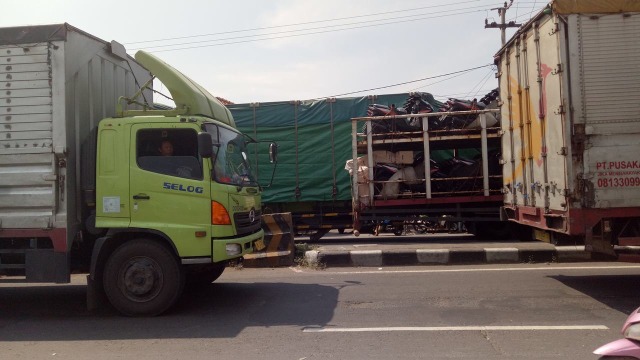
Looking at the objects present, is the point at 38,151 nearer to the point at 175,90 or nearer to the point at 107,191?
the point at 107,191

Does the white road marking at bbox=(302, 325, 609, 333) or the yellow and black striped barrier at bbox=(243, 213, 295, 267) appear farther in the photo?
the yellow and black striped barrier at bbox=(243, 213, 295, 267)

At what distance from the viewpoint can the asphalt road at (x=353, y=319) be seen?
16.6 feet

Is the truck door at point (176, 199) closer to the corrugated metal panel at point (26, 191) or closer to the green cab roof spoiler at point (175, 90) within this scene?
the green cab roof spoiler at point (175, 90)

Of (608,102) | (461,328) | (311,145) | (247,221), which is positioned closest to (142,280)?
(247,221)

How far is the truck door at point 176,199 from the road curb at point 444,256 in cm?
382

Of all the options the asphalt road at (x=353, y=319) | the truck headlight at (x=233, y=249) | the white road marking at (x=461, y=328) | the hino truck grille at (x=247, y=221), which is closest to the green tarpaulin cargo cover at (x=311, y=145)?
the asphalt road at (x=353, y=319)

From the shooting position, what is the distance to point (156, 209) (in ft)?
20.9

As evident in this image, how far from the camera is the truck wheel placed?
640 cm

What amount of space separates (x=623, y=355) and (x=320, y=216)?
10399mm

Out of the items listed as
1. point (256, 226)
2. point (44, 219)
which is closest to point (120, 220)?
point (44, 219)

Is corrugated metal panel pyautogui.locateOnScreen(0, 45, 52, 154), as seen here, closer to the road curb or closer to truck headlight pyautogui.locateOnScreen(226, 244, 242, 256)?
truck headlight pyautogui.locateOnScreen(226, 244, 242, 256)

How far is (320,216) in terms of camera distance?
1358cm

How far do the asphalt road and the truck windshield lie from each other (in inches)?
65.9

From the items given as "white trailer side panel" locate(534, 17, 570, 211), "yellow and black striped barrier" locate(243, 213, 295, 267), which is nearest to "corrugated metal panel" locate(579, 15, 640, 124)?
"white trailer side panel" locate(534, 17, 570, 211)
